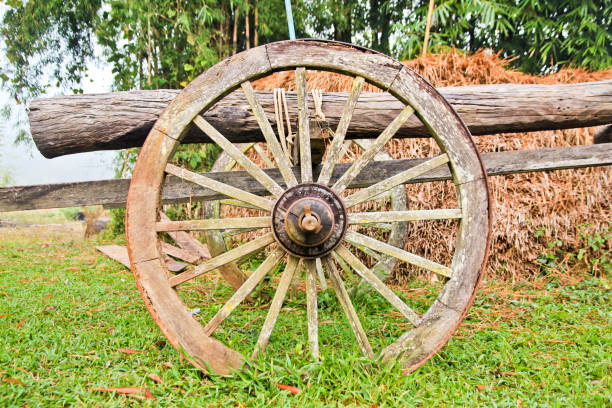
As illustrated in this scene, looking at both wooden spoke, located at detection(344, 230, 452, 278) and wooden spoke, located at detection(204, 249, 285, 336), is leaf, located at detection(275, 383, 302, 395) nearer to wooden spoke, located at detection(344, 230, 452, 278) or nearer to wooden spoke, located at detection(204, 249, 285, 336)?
wooden spoke, located at detection(204, 249, 285, 336)

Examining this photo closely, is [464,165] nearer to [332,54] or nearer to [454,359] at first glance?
[332,54]

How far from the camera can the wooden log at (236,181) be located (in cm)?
243

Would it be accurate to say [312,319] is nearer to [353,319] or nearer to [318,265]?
[353,319]

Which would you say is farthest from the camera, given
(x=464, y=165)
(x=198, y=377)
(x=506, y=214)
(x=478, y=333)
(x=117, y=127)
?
(x=506, y=214)

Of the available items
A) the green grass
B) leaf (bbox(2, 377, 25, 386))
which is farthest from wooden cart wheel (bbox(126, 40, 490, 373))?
leaf (bbox(2, 377, 25, 386))

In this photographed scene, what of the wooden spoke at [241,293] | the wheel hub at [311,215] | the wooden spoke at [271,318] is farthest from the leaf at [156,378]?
the wheel hub at [311,215]

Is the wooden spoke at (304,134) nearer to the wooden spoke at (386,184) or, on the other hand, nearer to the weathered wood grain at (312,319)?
the wooden spoke at (386,184)

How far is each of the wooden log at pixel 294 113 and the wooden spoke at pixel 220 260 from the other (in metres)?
0.78

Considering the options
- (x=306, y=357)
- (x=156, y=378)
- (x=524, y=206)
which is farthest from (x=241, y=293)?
(x=524, y=206)

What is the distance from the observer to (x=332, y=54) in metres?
2.05

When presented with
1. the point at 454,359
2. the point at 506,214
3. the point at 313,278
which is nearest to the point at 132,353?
the point at 313,278

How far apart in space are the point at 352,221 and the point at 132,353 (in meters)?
1.50

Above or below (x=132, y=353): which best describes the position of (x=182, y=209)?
above

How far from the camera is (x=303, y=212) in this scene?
1928 millimetres
